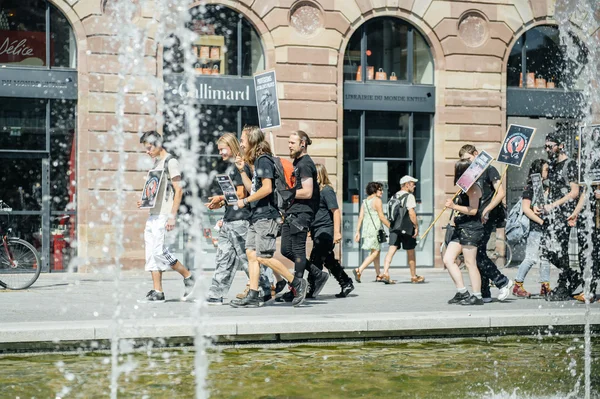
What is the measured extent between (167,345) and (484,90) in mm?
13667

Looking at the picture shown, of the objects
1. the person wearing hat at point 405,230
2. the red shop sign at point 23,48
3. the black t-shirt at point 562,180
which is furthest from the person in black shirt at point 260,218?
the red shop sign at point 23,48

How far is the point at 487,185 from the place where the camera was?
11.4 metres

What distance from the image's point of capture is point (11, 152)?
57.1ft

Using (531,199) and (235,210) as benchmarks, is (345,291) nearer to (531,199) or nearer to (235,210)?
(235,210)

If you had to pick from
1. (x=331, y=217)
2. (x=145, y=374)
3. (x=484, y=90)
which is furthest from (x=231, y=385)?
(x=484, y=90)

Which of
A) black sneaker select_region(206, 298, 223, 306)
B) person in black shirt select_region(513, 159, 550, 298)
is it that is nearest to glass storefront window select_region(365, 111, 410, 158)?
person in black shirt select_region(513, 159, 550, 298)

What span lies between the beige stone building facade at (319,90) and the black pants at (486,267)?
299 inches

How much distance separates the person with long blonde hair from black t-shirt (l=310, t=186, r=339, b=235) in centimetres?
118

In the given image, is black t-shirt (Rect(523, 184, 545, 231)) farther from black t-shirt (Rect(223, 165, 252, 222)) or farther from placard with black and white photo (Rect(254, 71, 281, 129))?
black t-shirt (Rect(223, 165, 252, 222))

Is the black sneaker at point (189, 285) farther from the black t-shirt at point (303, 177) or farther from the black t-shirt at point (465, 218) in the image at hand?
the black t-shirt at point (465, 218)

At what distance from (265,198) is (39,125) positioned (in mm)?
8399

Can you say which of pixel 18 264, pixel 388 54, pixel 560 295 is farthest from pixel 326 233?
pixel 388 54

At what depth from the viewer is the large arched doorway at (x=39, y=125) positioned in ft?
57.2

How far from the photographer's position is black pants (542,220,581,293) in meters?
11.6
